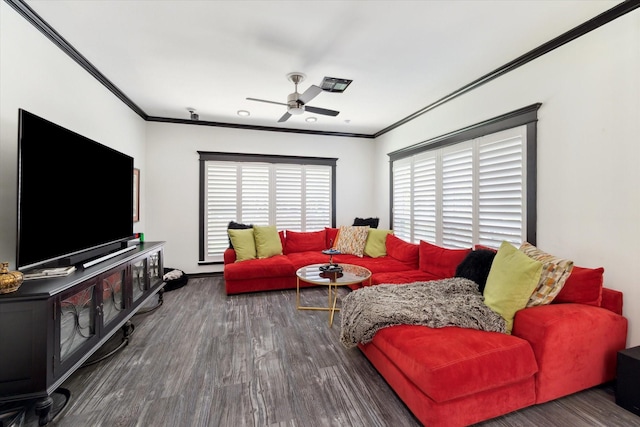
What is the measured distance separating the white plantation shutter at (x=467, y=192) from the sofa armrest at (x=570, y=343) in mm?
1060

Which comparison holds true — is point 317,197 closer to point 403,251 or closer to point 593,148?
point 403,251

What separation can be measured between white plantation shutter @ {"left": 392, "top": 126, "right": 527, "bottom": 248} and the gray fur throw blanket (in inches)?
37.4

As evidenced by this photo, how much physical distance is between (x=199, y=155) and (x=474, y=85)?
4.32 meters

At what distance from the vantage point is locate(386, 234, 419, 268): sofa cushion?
3.91 m

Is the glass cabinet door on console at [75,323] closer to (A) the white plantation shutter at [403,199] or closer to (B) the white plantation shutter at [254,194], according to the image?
(B) the white plantation shutter at [254,194]

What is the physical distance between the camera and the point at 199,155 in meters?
4.95

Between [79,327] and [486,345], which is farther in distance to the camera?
[79,327]

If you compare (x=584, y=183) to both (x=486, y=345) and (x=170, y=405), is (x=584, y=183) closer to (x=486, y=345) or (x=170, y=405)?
(x=486, y=345)

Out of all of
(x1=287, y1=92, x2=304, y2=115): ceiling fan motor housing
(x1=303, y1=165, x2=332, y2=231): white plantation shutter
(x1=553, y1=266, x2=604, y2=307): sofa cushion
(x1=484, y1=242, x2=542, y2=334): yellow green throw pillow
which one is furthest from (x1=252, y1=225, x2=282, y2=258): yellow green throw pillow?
(x1=553, y1=266, x2=604, y2=307): sofa cushion

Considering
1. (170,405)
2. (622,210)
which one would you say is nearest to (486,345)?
(622,210)

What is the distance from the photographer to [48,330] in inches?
64.6

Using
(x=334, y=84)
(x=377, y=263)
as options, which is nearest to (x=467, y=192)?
(x=377, y=263)

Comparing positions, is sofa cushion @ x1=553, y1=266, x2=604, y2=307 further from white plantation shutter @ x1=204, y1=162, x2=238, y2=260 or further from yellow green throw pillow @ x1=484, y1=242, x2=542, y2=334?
white plantation shutter @ x1=204, y1=162, x2=238, y2=260

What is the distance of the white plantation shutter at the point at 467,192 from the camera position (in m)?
2.91
